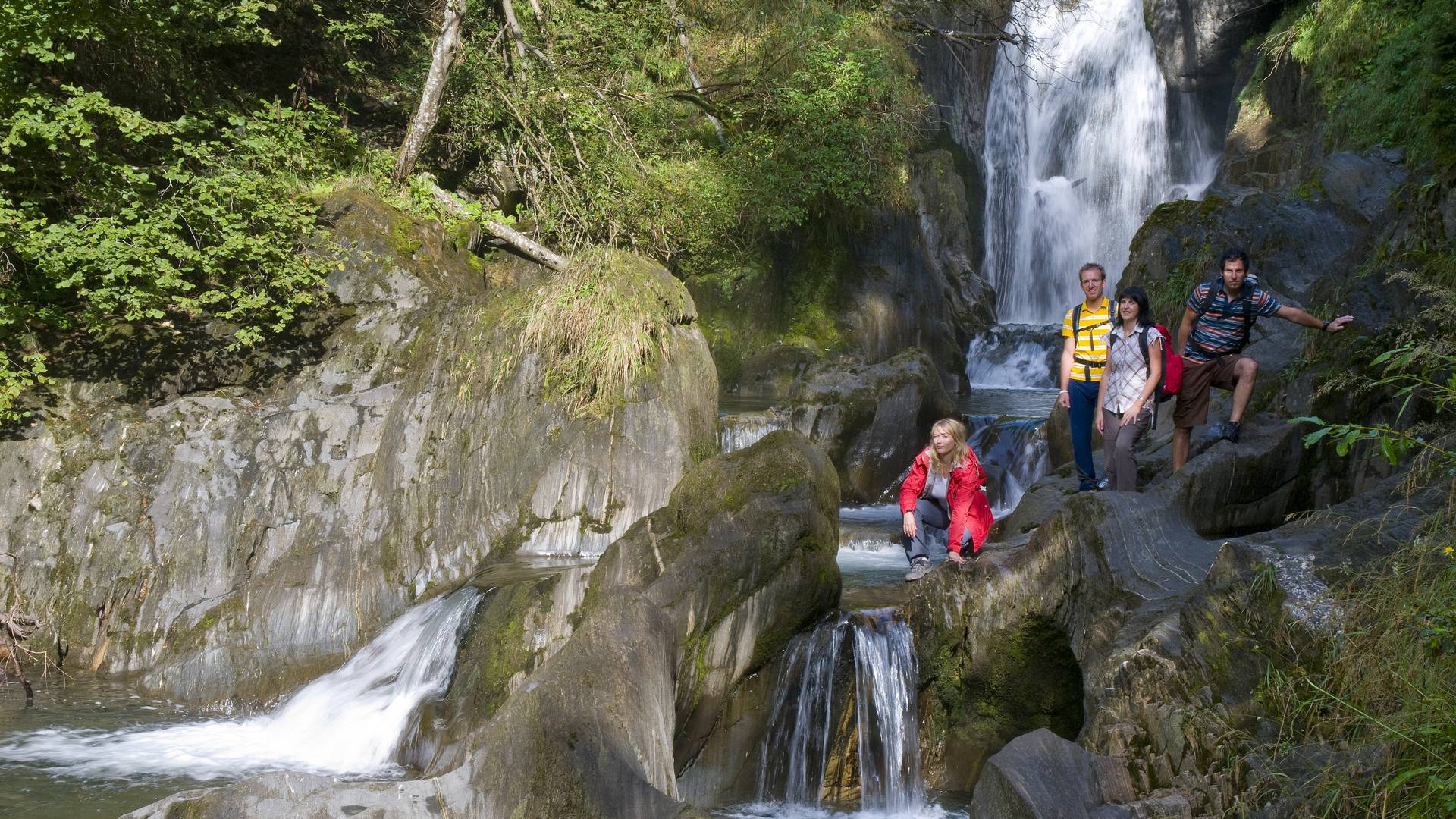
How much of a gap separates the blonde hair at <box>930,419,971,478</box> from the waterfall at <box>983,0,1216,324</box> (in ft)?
45.3

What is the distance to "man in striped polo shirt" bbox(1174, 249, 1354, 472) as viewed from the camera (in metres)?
6.07

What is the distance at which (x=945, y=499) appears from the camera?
20.1 feet

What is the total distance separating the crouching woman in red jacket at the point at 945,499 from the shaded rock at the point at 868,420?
4.27 m

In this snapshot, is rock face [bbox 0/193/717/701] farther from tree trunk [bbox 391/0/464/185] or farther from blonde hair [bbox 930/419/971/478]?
tree trunk [bbox 391/0/464/185]

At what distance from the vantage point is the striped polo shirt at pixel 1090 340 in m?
6.40

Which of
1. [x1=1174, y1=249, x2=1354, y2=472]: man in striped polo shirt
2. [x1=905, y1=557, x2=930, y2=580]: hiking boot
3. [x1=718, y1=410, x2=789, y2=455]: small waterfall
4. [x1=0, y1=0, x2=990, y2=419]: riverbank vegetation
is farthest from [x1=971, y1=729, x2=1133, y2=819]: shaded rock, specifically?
[x1=0, y1=0, x2=990, y2=419]: riverbank vegetation

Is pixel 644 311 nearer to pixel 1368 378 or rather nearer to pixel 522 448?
pixel 522 448

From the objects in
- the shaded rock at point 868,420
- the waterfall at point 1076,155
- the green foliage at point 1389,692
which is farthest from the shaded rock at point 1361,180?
the waterfall at point 1076,155

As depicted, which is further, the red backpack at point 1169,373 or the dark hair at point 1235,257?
the red backpack at point 1169,373

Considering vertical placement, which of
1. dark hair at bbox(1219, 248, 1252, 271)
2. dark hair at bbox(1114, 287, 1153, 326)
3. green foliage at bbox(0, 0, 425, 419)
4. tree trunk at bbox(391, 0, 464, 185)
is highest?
tree trunk at bbox(391, 0, 464, 185)

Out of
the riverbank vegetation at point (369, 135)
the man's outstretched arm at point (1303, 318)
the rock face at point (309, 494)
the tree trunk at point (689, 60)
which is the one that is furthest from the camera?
the tree trunk at point (689, 60)

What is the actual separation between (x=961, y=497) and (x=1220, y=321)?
1.93 metres

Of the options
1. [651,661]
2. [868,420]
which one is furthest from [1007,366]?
[651,661]

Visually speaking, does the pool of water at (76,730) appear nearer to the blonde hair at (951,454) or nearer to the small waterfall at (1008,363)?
the blonde hair at (951,454)
